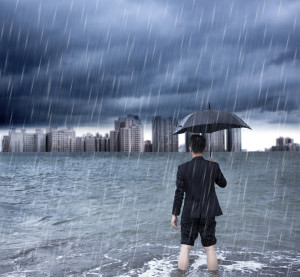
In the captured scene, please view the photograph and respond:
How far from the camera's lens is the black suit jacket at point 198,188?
3867mm

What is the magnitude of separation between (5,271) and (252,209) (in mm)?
9169

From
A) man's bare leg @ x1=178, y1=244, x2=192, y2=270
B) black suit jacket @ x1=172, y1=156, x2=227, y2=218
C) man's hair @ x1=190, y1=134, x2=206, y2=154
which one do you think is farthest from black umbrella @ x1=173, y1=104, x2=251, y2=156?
man's bare leg @ x1=178, y1=244, x2=192, y2=270

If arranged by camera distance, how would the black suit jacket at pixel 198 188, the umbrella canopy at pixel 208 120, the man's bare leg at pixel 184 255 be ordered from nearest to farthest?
the black suit jacket at pixel 198 188, the man's bare leg at pixel 184 255, the umbrella canopy at pixel 208 120

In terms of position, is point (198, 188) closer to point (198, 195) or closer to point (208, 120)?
point (198, 195)

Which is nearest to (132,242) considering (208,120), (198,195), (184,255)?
(184,255)

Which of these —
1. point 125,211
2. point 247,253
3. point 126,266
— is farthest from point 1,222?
point 247,253

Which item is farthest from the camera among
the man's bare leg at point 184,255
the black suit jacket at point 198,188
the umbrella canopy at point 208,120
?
the umbrella canopy at point 208,120

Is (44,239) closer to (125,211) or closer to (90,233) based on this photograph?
(90,233)

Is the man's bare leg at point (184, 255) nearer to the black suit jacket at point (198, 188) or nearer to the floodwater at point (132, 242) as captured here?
the black suit jacket at point (198, 188)

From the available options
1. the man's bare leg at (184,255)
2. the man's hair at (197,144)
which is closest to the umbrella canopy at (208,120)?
the man's hair at (197,144)

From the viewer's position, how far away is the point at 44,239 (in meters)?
7.72

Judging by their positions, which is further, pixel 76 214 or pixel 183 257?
pixel 76 214

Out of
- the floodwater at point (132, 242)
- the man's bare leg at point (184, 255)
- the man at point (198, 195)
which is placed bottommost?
the floodwater at point (132, 242)

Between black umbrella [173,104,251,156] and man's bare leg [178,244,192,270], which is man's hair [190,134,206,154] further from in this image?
man's bare leg [178,244,192,270]
